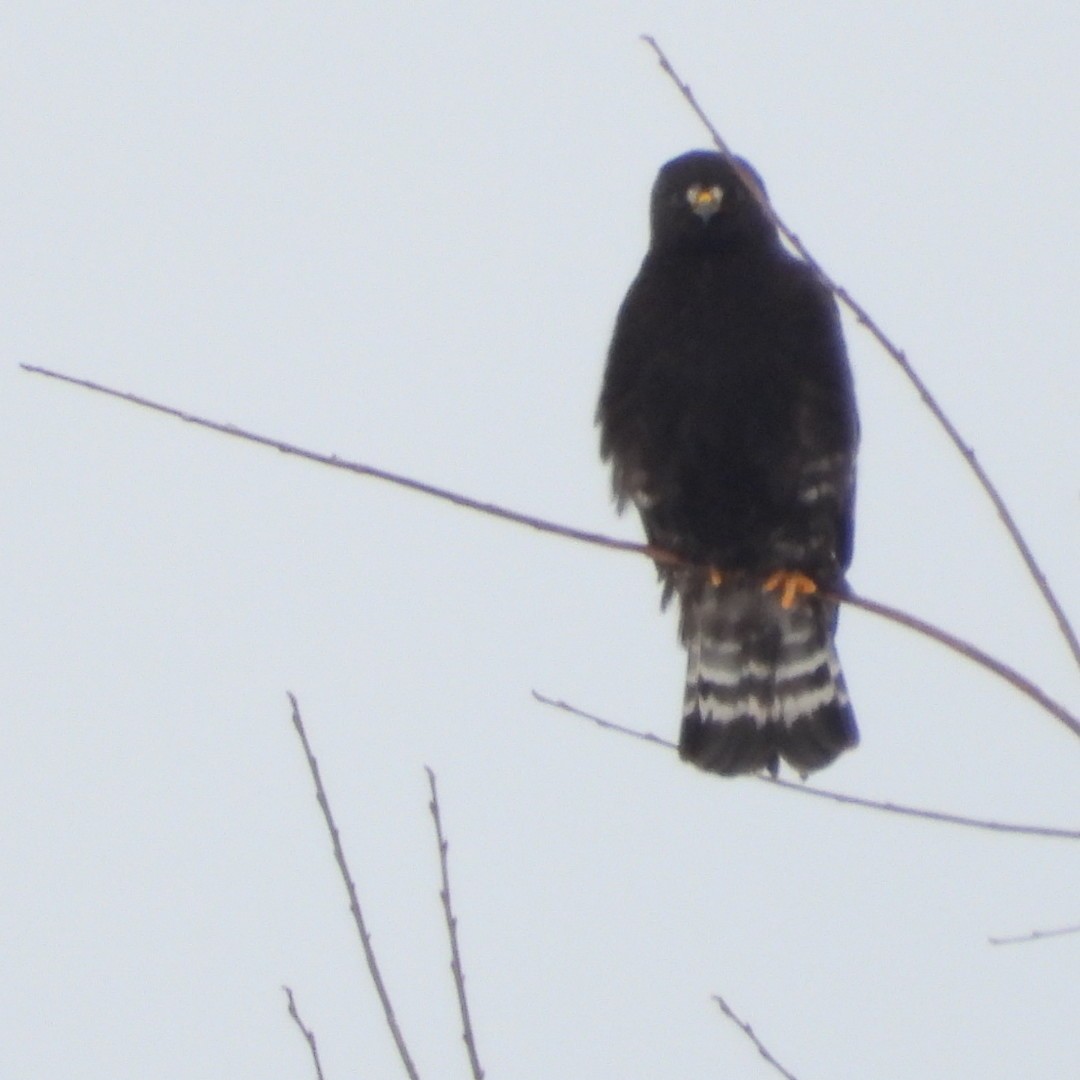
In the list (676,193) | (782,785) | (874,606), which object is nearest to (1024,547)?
(874,606)

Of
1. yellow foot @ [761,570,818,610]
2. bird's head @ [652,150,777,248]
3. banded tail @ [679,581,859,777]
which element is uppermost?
bird's head @ [652,150,777,248]

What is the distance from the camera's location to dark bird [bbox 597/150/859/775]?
5.10 metres

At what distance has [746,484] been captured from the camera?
5.12 meters

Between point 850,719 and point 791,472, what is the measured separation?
1.97ft

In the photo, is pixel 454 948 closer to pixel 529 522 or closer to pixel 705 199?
pixel 529 522

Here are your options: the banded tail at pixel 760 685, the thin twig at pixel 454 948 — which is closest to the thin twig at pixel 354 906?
the thin twig at pixel 454 948

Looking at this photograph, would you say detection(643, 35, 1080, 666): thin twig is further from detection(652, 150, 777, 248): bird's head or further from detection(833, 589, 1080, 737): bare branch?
detection(652, 150, 777, 248): bird's head

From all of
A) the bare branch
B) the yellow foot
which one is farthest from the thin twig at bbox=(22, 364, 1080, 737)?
the yellow foot

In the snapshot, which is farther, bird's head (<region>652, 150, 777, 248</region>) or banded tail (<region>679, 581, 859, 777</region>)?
bird's head (<region>652, 150, 777, 248</region>)

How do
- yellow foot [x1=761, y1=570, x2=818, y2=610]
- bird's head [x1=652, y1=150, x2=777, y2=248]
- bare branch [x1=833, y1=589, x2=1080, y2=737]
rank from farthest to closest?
bird's head [x1=652, y1=150, x2=777, y2=248]
yellow foot [x1=761, y1=570, x2=818, y2=610]
bare branch [x1=833, y1=589, x2=1080, y2=737]

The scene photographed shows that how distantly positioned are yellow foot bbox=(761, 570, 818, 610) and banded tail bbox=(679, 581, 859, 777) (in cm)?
5

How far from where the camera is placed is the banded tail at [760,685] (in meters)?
5.04

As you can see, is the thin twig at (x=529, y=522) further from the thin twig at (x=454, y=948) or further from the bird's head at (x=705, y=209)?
the bird's head at (x=705, y=209)

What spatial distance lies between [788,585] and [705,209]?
3.60 ft
